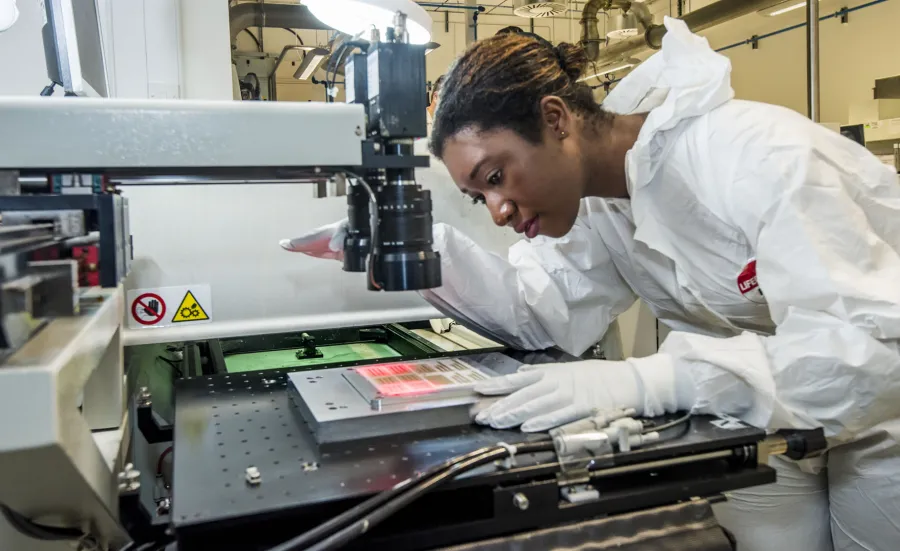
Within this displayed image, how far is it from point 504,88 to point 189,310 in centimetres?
73

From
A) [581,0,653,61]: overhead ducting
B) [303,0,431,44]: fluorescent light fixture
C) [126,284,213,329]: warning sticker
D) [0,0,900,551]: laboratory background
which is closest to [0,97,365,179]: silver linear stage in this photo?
[0,0,900,551]: laboratory background

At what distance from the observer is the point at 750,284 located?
38.2 inches

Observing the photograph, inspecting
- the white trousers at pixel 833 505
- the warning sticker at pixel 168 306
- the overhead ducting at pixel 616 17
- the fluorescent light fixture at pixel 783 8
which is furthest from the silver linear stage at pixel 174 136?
the fluorescent light fixture at pixel 783 8

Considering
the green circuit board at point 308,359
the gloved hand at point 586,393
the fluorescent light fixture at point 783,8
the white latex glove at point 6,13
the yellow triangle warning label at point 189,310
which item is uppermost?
the fluorescent light fixture at point 783,8

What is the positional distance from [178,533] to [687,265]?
81 centimetres

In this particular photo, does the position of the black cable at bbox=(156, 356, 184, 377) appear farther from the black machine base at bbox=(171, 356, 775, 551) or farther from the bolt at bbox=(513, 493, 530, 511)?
the bolt at bbox=(513, 493, 530, 511)

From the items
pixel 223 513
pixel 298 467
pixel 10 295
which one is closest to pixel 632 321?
pixel 298 467

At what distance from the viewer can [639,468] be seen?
0.69 m

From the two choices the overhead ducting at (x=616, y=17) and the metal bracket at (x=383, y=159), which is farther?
the overhead ducting at (x=616, y=17)

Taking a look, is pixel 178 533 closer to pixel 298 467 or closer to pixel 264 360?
pixel 298 467

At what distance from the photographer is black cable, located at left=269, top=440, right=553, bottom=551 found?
54cm

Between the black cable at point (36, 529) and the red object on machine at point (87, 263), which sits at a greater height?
the red object on machine at point (87, 263)

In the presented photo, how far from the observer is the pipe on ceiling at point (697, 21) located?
3494mm

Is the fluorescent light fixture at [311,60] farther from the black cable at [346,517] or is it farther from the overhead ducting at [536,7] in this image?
the black cable at [346,517]
